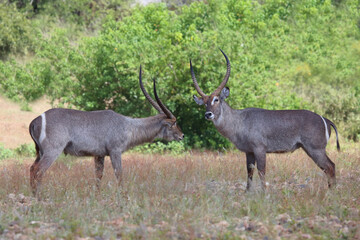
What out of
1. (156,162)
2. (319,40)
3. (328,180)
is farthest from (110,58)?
(319,40)

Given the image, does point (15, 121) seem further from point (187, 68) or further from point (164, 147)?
point (187, 68)

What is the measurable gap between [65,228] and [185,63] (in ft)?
27.2

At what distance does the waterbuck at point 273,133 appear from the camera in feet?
24.4

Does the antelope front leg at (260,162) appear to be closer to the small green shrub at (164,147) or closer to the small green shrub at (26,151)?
the small green shrub at (164,147)

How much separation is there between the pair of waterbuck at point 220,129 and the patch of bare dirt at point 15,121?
9643 millimetres

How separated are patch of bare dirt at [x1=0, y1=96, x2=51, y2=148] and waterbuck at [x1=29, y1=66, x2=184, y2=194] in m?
9.40

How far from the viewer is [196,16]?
618 inches

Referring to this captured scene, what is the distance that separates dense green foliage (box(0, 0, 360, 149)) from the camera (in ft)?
41.7

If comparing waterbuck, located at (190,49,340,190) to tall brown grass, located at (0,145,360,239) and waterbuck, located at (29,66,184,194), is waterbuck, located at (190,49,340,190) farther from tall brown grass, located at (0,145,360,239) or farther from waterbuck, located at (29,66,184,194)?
waterbuck, located at (29,66,184,194)

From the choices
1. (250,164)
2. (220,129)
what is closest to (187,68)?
(220,129)

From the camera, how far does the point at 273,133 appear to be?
7551 mm

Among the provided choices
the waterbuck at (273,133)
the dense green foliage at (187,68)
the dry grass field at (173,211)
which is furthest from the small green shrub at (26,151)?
the waterbuck at (273,133)

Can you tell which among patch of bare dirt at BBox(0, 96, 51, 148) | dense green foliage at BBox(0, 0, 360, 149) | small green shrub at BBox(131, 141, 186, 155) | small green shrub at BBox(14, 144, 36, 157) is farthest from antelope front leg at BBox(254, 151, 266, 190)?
patch of bare dirt at BBox(0, 96, 51, 148)

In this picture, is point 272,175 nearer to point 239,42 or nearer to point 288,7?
point 239,42
